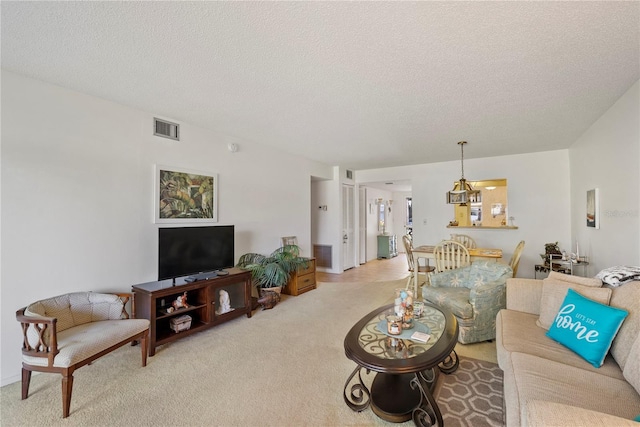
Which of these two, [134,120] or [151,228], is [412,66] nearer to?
[134,120]

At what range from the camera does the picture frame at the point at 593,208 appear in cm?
336

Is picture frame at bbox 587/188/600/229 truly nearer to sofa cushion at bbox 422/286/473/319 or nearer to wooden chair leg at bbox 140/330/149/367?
sofa cushion at bbox 422/286/473/319

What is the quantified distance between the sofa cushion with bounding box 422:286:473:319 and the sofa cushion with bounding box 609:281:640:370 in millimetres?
1116

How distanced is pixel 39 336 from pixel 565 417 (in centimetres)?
302

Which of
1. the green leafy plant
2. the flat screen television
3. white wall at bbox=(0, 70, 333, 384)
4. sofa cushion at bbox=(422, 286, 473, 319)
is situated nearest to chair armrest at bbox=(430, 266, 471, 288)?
sofa cushion at bbox=(422, 286, 473, 319)

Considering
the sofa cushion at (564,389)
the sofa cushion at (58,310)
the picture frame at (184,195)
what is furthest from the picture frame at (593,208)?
the sofa cushion at (58,310)

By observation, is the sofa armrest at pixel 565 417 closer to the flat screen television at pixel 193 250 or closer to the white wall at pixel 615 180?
the white wall at pixel 615 180

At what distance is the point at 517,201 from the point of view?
5355 millimetres

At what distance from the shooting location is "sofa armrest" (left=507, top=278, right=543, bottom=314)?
7.94 ft

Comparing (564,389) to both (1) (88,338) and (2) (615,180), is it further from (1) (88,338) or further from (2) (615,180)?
(1) (88,338)

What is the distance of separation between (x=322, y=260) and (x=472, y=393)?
477 cm

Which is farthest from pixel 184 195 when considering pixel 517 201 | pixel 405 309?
pixel 517 201

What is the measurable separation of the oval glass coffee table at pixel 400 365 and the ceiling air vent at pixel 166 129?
300 cm

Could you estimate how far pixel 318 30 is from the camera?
1.75 meters
